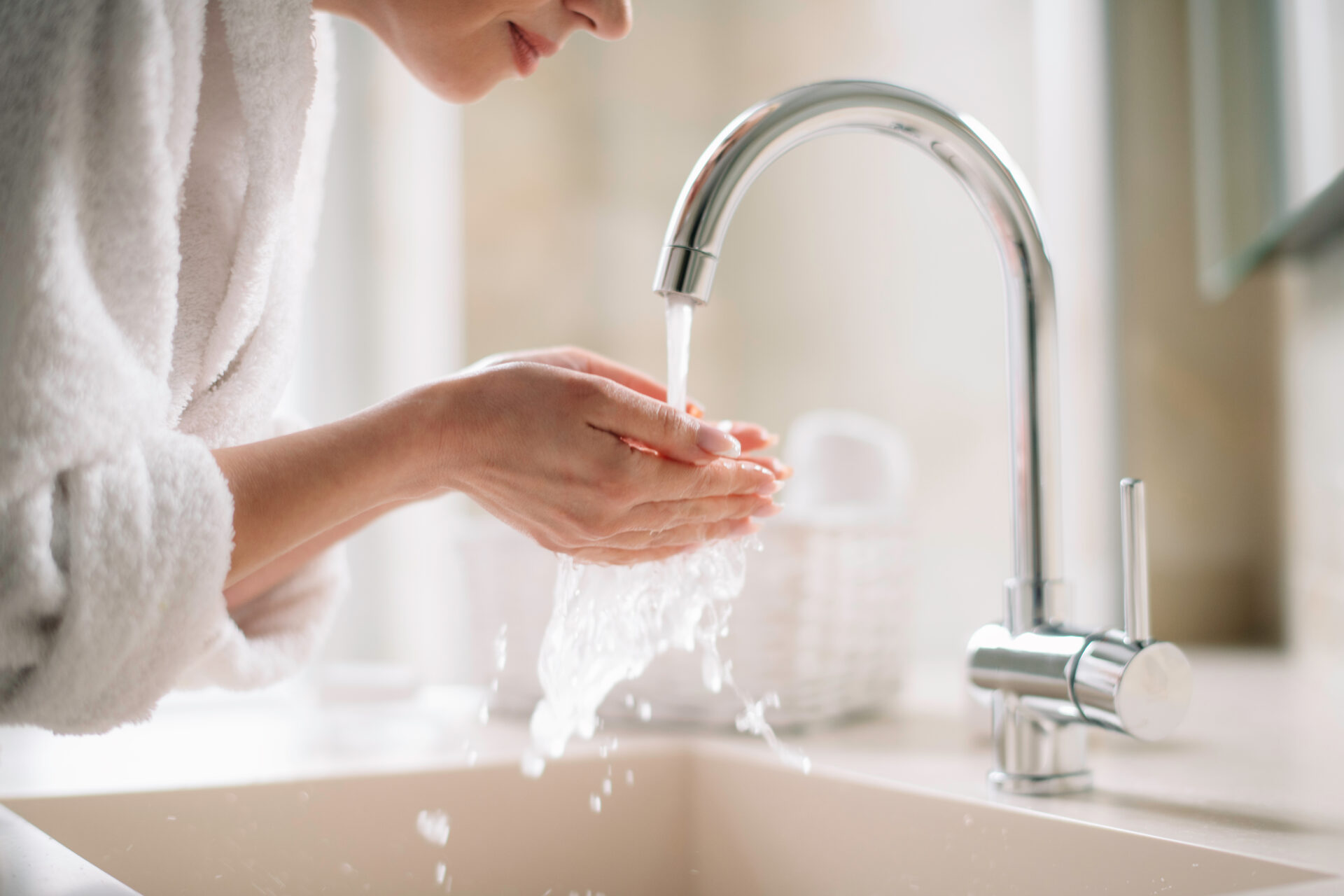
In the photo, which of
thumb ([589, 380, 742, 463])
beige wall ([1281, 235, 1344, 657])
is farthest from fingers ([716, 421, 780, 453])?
beige wall ([1281, 235, 1344, 657])

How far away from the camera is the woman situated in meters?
0.41

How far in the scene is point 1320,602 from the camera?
108 centimetres

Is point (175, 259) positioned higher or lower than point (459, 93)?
lower

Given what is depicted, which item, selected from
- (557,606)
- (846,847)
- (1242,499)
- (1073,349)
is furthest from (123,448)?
(1242,499)

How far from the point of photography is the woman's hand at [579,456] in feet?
1.64

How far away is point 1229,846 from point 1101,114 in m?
0.97

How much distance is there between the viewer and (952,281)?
4.58 ft

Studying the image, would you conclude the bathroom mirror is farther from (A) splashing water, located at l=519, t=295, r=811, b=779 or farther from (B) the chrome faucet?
(A) splashing water, located at l=519, t=295, r=811, b=779

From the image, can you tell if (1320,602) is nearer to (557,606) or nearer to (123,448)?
(557,606)

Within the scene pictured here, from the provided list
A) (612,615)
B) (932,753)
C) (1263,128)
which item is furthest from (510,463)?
(1263,128)

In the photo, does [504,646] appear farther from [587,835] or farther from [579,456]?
[579,456]

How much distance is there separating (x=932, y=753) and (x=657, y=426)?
1.18 ft

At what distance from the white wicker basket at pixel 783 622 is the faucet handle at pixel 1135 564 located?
28 centimetres

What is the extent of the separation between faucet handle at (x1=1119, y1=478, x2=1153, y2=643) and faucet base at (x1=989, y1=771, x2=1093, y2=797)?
107mm
